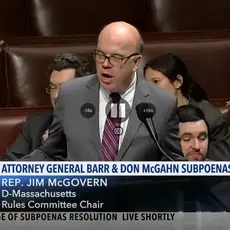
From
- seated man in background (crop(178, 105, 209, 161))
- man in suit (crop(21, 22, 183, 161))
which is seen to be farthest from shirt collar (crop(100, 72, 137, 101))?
seated man in background (crop(178, 105, 209, 161))

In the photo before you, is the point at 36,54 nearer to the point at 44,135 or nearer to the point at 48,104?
the point at 48,104

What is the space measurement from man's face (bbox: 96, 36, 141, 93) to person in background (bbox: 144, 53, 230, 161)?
0.10 meters

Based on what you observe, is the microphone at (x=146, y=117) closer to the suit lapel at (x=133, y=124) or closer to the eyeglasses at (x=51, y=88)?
the suit lapel at (x=133, y=124)

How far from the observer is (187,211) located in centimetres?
126

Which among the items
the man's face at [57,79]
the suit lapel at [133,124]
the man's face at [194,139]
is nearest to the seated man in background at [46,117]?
the man's face at [57,79]

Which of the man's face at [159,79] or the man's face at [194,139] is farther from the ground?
the man's face at [159,79]

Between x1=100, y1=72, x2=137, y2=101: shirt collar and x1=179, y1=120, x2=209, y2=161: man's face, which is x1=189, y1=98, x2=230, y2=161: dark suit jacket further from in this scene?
x1=100, y1=72, x2=137, y2=101: shirt collar

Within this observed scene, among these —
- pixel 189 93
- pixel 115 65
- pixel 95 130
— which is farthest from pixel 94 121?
pixel 189 93

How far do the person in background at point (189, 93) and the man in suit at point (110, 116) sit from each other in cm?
7

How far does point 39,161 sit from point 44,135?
4.5 inches

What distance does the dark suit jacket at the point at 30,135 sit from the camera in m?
1.35

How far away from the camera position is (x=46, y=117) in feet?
4.57

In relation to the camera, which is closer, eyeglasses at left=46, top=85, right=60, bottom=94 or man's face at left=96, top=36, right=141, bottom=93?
man's face at left=96, top=36, right=141, bottom=93

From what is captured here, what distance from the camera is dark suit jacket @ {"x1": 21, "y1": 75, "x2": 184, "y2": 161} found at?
4.24 feet
